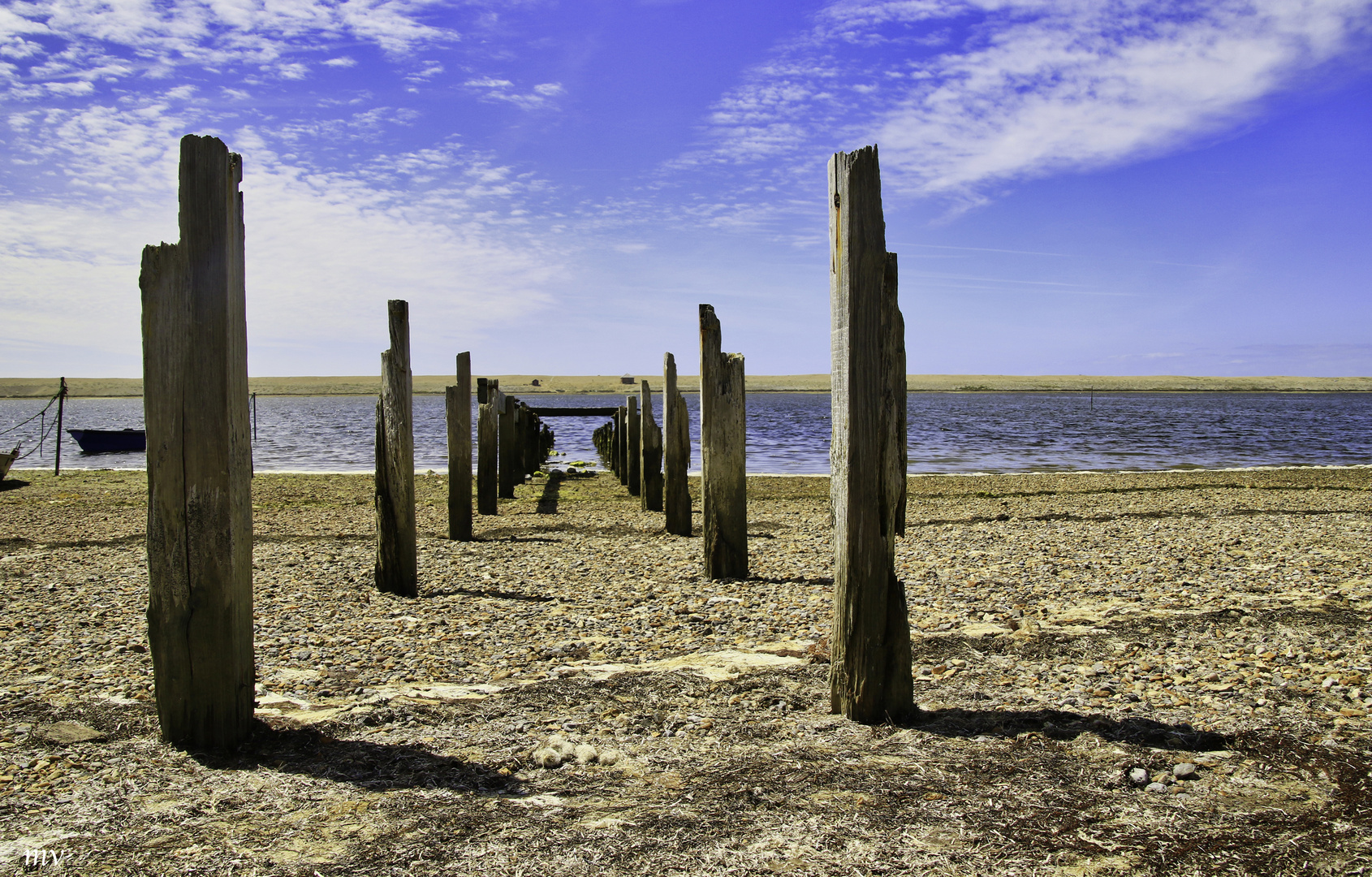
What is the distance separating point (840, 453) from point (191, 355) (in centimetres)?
319

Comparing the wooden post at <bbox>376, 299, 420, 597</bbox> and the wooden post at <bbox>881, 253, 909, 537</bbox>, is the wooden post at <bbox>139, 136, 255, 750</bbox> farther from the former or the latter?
the wooden post at <bbox>376, 299, 420, 597</bbox>

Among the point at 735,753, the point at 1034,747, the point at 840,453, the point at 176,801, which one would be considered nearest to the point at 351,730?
the point at 176,801

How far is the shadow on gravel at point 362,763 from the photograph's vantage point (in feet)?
12.1

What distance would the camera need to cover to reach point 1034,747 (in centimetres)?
392

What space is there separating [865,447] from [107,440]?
35.7 meters

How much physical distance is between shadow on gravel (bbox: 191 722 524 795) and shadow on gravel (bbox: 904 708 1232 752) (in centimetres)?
219

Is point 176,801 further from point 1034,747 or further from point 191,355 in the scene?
point 1034,747

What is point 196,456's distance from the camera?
3.85 meters

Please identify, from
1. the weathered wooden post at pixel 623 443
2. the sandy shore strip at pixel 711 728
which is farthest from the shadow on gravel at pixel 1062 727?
the weathered wooden post at pixel 623 443

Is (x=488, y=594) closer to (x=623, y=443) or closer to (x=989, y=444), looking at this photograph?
(x=623, y=443)

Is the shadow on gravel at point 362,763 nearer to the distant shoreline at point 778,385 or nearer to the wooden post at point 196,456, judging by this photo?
the wooden post at point 196,456

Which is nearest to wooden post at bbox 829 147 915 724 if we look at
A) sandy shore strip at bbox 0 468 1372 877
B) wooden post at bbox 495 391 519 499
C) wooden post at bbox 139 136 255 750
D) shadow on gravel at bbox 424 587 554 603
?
sandy shore strip at bbox 0 468 1372 877

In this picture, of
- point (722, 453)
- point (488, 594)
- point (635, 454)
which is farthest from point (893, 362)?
point (635, 454)

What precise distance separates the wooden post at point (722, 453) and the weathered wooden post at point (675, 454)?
8.21ft
